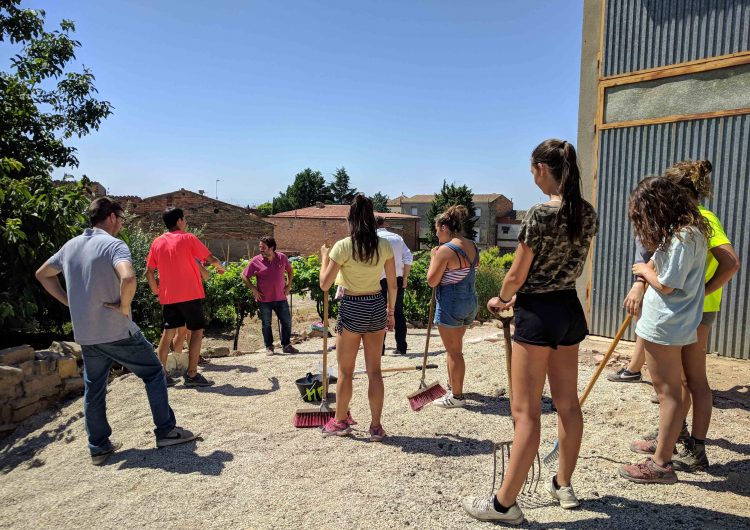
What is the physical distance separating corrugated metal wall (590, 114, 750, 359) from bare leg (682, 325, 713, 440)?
3.57 m

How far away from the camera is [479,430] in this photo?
442 cm

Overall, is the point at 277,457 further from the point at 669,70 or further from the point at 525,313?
the point at 669,70

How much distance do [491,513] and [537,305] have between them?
3.89 ft

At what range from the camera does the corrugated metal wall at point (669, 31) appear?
20.5ft

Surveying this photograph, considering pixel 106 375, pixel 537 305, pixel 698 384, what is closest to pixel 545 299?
pixel 537 305

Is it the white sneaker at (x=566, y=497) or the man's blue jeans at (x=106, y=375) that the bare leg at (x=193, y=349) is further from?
the white sneaker at (x=566, y=497)

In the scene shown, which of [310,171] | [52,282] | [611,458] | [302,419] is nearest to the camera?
[611,458]

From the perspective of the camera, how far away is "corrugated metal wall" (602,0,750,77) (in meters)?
6.24

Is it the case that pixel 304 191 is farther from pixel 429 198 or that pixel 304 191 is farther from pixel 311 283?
pixel 311 283

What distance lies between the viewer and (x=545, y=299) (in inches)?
108

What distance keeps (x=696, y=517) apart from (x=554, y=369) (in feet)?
4.00

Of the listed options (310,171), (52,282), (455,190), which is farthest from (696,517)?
(310,171)

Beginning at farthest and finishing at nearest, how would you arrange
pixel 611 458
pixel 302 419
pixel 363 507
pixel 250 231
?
pixel 250 231
pixel 302 419
pixel 611 458
pixel 363 507

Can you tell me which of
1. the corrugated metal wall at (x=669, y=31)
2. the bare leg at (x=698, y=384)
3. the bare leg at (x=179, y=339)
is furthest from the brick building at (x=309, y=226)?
the bare leg at (x=698, y=384)
